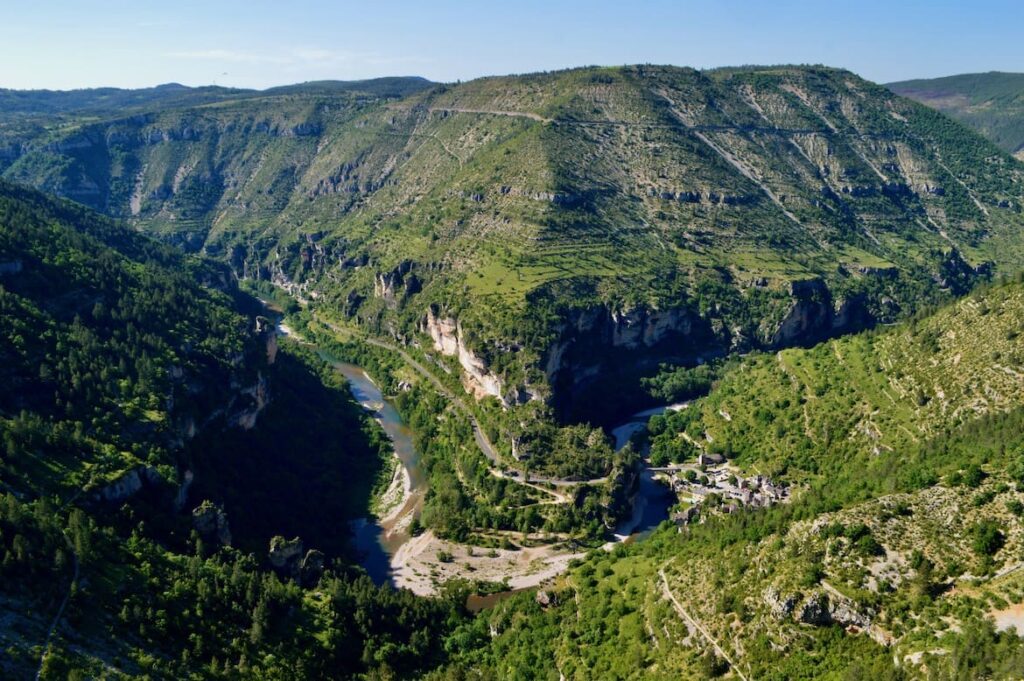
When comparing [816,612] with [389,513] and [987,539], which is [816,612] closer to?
[987,539]

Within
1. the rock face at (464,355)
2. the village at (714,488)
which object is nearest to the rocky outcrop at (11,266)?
the rock face at (464,355)

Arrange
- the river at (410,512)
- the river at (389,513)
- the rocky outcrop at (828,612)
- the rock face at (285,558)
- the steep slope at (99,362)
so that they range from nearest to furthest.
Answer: the rocky outcrop at (828,612)
the steep slope at (99,362)
the rock face at (285,558)
the river at (389,513)
the river at (410,512)

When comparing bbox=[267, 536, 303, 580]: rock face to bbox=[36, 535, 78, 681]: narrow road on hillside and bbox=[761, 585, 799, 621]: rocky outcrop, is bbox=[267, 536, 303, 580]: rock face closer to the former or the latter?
bbox=[36, 535, 78, 681]: narrow road on hillside

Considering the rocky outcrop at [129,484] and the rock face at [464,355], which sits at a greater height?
the rock face at [464,355]

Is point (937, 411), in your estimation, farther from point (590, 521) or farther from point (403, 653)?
point (403, 653)

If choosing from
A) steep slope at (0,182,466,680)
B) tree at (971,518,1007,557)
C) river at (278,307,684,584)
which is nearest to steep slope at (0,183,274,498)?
steep slope at (0,182,466,680)

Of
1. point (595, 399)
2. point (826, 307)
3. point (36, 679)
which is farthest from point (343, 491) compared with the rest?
point (826, 307)

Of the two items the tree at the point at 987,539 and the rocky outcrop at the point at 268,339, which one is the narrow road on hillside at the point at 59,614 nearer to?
the tree at the point at 987,539
